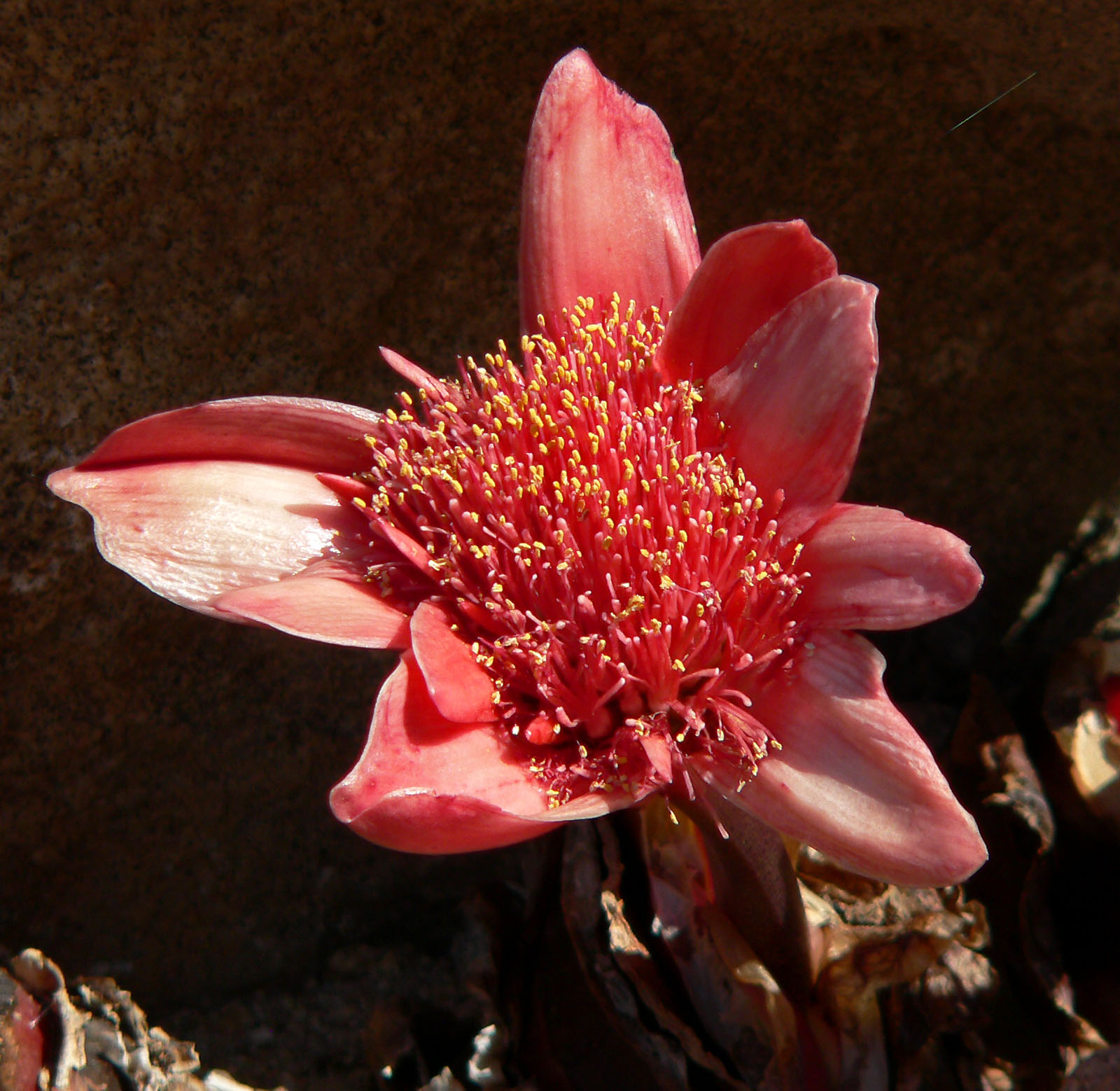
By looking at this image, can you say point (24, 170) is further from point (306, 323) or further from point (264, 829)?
point (264, 829)

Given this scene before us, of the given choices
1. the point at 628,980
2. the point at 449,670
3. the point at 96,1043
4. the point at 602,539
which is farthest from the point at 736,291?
the point at 96,1043

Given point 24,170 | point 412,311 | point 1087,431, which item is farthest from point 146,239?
point 1087,431

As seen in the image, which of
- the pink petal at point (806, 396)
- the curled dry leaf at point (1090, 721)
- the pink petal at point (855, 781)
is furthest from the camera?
the curled dry leaf at point (1090, 721)

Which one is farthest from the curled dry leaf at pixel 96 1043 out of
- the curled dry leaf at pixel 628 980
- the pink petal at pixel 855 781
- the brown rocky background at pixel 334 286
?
the pink petal at pixel 855 781

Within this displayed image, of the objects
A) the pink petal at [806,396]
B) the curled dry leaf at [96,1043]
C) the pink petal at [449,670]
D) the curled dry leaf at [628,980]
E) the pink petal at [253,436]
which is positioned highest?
the pink petal at [806,396]

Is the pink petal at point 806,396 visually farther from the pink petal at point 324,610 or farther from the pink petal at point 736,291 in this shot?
the pink petal at point 324,610

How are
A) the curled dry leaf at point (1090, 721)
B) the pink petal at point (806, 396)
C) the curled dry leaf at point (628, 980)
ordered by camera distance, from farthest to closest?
the curled dry leaf at point (1090, 721) → the curled dry leaf at point (628, 980) → the pink petal at point (806, 396)

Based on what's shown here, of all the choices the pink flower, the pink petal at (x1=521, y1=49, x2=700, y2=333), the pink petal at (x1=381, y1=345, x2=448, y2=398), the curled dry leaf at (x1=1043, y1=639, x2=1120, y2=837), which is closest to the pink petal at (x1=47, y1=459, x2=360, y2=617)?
the pink flower

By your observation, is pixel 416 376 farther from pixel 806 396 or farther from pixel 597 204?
pixel 806 396
